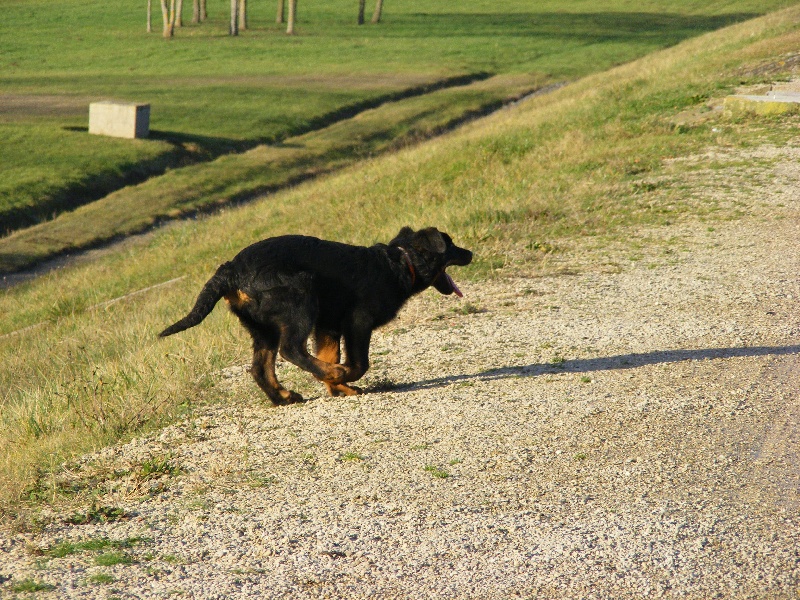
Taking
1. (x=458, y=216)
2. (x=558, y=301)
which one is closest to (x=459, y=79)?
(x=458, y=216)

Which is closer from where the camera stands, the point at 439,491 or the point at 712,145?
the point at 439,491

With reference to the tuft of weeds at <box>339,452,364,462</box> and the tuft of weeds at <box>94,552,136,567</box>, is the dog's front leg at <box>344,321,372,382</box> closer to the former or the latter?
the tuft of weeds at <box>339,452,364,462</box>

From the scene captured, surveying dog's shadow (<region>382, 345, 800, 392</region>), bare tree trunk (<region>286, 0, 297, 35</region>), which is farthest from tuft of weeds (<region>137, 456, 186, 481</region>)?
bare tree trunk (<region>286, 0, 297, 35</region>)

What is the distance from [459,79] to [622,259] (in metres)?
39.7

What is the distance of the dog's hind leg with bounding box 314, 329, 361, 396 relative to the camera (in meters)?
6.89

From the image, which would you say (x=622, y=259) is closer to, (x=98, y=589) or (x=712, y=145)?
(x=712, y=145)

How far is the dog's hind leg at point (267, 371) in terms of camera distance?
22.3ft

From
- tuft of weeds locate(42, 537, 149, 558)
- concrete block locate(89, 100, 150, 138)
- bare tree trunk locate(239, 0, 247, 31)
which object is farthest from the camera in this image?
bare tree trunk locate(239, 0, 247, 31)

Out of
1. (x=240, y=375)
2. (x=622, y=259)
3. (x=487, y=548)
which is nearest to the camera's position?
(x=487, y=548)

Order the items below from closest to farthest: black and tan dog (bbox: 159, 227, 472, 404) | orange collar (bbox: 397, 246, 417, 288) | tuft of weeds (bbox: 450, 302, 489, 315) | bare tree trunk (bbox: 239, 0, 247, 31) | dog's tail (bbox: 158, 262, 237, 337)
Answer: dog's tail (bbox: 158, 262, 237, 337)
black and tan dog (bbox: 159, 227, 472, 404)
orange collar (bbox: 397, 246, 417, 288)
tuft of weeds (bbox: 450, 302, 489, 315)
bare tree trunk (bbox: 239, 0, 247, 31)

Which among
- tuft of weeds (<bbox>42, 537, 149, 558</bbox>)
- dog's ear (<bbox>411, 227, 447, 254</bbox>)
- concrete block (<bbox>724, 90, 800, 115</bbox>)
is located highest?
concrete block (<bbox>724, 90, 800, 115</bbox>)

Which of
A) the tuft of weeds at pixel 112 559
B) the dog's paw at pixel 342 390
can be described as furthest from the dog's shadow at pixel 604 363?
the tuft of weeds at pixel 112 559

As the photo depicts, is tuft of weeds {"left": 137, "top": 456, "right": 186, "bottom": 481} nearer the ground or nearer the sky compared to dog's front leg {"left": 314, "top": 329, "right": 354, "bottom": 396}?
nearer the ground

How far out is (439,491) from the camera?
5125mm
